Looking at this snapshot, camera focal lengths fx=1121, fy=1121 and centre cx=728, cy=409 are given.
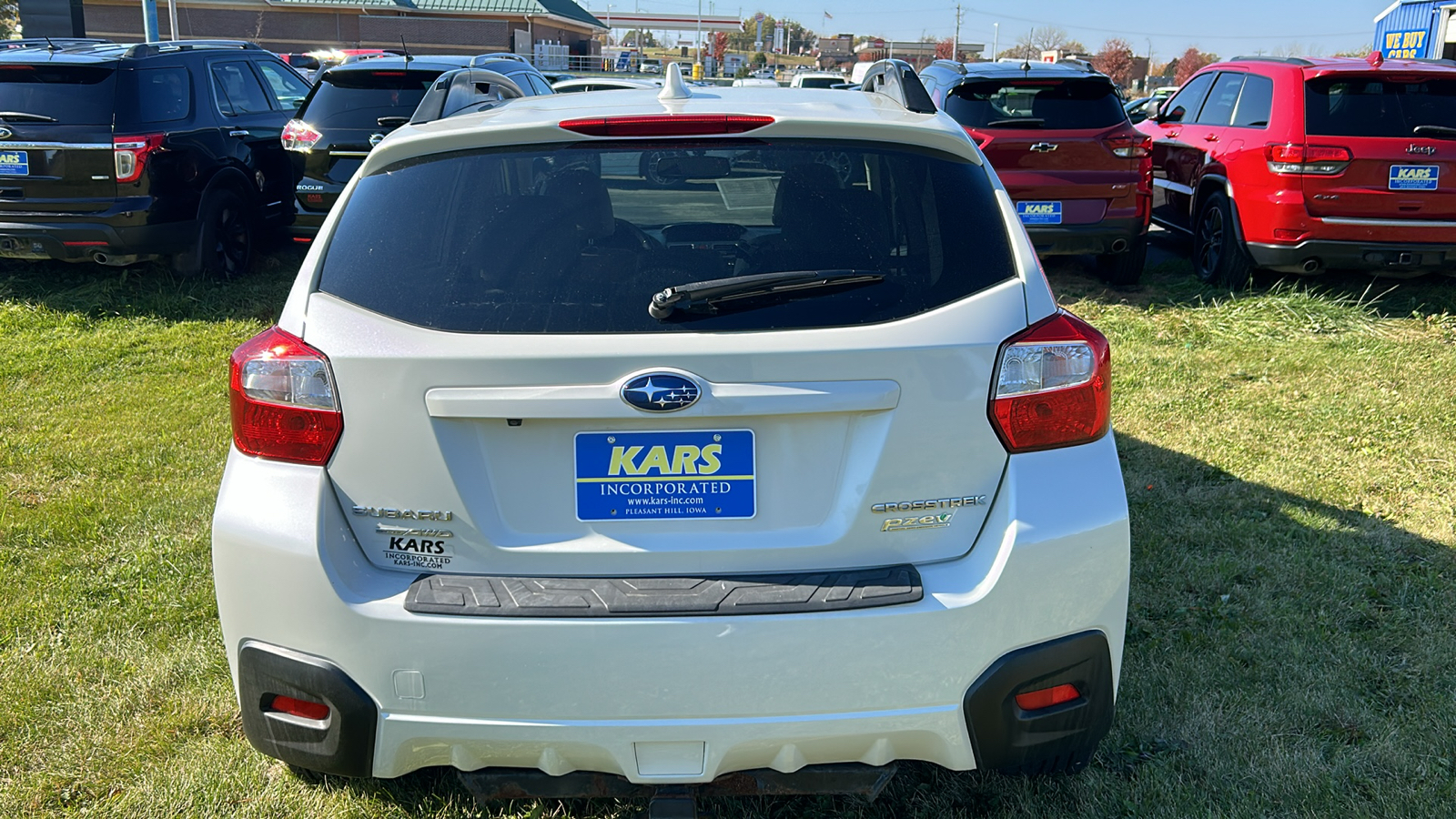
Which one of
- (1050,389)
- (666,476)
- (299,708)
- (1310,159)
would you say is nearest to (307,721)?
(299,708)

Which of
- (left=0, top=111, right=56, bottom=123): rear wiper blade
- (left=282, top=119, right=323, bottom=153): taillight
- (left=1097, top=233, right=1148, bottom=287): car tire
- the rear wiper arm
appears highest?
(left=0, top=111, right=56, bottom=123): rear wiper blade

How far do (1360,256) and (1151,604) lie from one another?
5.31 meters

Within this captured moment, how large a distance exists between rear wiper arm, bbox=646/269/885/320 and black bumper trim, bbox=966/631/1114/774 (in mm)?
815

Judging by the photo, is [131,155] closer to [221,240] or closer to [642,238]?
[221,240]

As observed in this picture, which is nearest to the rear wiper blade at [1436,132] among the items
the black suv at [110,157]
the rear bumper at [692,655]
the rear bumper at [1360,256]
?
the rear bumper at [1360,256]

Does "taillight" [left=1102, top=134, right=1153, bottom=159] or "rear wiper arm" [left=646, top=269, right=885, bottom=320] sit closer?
"rear wiper arm" [left=646, top=269, right=885, bottom=320]

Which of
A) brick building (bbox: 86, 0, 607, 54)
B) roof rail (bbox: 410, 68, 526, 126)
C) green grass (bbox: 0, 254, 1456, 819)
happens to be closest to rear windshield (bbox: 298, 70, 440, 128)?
green grass (bbox: 0, 254, 1456, 819)

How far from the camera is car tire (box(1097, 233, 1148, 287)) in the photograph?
901cm

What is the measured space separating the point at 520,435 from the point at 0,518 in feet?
11.1

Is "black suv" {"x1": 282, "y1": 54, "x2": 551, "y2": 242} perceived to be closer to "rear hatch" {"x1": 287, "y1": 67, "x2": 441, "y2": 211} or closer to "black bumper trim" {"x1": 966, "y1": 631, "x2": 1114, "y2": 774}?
"rear hatch" {"x1": 287, "y1": 67, "x2": 441, "y2": 211}

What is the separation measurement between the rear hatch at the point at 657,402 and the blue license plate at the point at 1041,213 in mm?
6514

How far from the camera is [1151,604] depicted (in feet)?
12.4

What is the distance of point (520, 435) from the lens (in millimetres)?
2160

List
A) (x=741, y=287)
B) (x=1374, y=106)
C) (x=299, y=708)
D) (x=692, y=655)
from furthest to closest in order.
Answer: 1. (x=1374, y=106)
2. (x=299, y=708)
3. (x=741, y=287)
4. (x=692, y=655)
